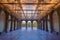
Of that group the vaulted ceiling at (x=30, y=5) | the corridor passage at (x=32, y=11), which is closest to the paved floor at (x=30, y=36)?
the corridor passage at (x=32, y=11)

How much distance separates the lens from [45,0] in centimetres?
1030

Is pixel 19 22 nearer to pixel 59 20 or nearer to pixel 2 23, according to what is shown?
pixel 2 23

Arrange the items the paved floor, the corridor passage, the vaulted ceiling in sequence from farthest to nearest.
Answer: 1. the vaulted ceiling
2. the corridor passage
3. the paved floor

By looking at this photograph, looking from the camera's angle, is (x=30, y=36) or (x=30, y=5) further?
(x=30, y=5)

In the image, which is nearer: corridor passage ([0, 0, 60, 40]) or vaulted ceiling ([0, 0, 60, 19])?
corridor passage ([0, 0, 60, 40])

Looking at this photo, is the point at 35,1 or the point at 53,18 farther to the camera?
the point at 53,18

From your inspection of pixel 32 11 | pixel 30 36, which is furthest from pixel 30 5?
pixel 30 36

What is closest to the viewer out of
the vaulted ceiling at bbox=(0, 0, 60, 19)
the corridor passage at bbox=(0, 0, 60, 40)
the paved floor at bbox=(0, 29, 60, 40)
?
the paved floor at bbox=(0, 29, 60, 40)

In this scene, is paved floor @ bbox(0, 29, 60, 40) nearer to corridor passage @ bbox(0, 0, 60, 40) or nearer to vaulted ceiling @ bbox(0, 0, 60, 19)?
corridor passage @ bbox(0, 0, 60, 40)

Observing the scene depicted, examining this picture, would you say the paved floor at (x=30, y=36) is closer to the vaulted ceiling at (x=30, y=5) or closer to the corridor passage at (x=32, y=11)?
the corridor passage at (x=32, y=11)

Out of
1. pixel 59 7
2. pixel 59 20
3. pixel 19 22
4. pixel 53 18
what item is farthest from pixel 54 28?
pixel 19 22

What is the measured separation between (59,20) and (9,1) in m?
6.01

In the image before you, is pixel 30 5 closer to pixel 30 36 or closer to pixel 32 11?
pixel 32 11

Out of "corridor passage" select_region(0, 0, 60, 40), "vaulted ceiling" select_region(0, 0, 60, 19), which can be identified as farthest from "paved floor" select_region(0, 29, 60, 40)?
"vaulted ceiling" select_region(0, 0, 60, 19)
